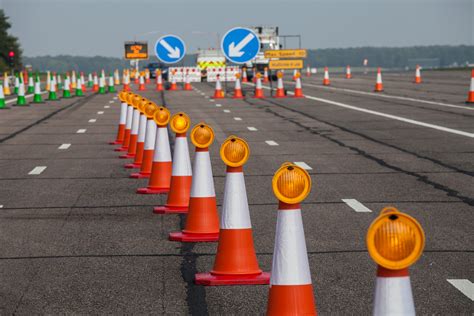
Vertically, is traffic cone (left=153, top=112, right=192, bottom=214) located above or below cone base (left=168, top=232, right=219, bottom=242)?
above

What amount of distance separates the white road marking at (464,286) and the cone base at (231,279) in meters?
1.24

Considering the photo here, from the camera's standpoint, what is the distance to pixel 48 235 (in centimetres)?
948

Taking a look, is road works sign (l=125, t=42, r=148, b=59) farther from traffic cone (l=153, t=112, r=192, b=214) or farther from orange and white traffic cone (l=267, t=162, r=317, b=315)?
orange and white traffic cone (l=267, t=162, r=317, b=315)

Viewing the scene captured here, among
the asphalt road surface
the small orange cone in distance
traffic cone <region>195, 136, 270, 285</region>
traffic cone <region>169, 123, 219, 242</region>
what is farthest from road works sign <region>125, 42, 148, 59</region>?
the small orange cone in distance

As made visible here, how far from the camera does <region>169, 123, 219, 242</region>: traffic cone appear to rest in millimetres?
9102

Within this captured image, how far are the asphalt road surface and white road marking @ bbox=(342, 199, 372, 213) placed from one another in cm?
7

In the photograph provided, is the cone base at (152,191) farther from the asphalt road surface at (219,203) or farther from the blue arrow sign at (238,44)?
the blue arrow sign at (238,44)

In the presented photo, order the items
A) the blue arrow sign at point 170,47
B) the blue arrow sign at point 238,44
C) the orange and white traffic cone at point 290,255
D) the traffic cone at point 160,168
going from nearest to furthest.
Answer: the orange and white traffic cone at point 290,255
the traffic cone at point 160,168
the blue arrow sign at point 238,44
the blue arrow sign at point 170,47

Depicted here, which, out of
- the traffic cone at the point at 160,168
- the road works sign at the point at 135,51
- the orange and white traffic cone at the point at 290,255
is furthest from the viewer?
the road works sign at the point at 135,51

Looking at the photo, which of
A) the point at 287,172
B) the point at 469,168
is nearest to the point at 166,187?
the point at 469,168

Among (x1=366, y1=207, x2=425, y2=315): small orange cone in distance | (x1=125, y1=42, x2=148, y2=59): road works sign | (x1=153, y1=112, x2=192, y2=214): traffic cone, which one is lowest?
(x1=125, y1=42, x2=148, y2=59): road works sign

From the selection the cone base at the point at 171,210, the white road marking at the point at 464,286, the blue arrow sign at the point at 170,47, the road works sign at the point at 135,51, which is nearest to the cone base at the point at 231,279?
the white road marking at the point at 464,286

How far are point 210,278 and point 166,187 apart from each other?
4980 millimetres

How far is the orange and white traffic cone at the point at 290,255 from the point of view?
5.83 meters
